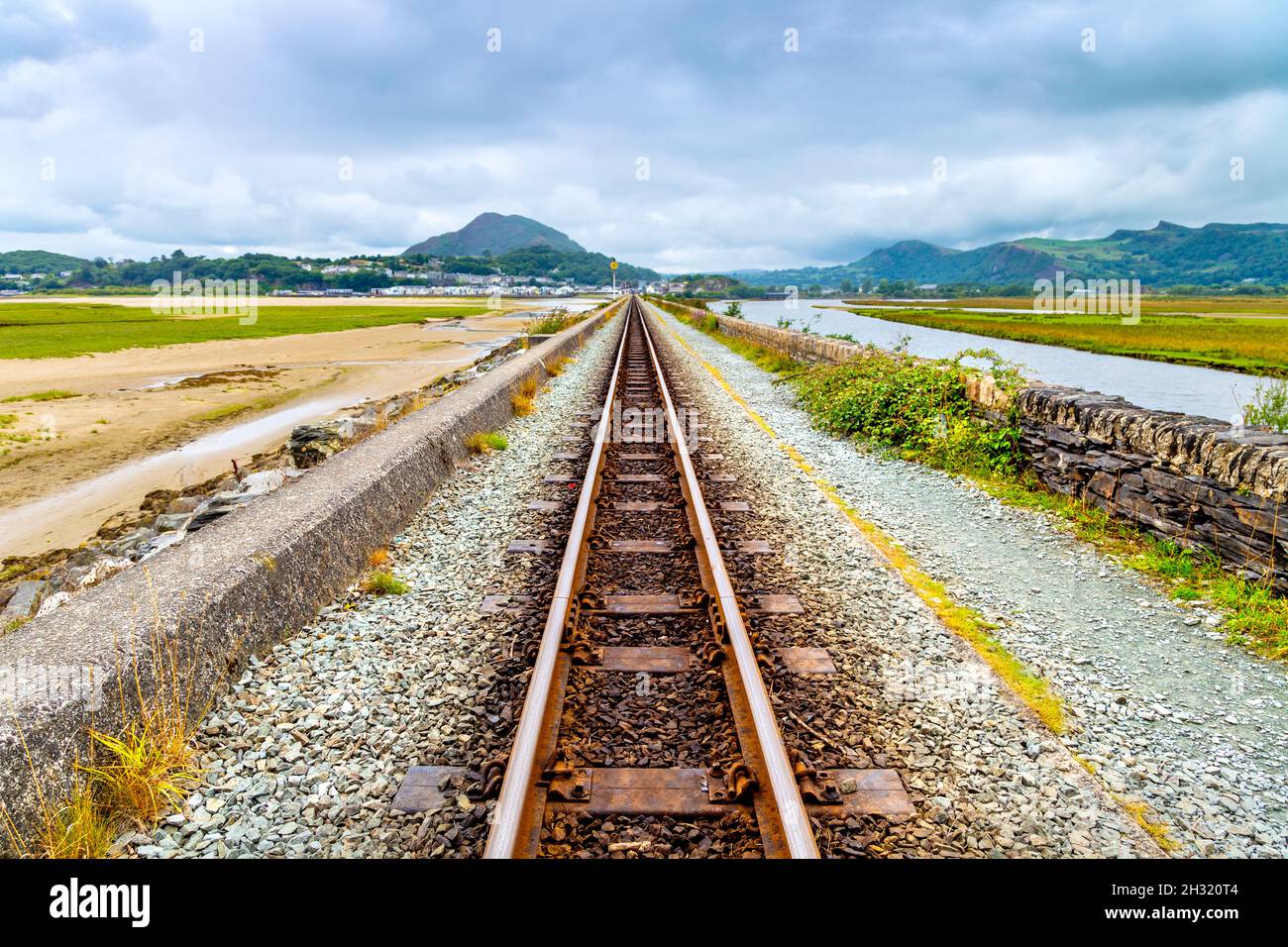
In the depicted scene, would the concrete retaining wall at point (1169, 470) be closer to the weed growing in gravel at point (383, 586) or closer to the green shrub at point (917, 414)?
the green shrub at point (917, 414)

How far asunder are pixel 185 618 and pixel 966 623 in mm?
4030

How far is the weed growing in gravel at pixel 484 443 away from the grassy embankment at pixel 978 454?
464 centimetres

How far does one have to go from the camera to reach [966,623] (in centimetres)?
404

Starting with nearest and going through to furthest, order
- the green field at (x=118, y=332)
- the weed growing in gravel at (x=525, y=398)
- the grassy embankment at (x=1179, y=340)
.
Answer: the weed growing in gravel at (x=525, y=398), the green field at (x=118, y=332), the grassy embankment at (x=1179, y=340)

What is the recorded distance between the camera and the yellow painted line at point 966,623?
3240mm

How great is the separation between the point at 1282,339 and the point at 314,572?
52.4 metres

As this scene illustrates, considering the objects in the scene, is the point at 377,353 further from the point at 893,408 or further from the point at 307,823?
the point at 307,823

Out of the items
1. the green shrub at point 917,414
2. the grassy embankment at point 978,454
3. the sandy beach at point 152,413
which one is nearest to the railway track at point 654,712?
the grassy embankment at point 978,454

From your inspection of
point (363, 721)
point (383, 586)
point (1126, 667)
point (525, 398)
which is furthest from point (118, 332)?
point (1126, 667)

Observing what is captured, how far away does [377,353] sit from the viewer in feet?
94.0

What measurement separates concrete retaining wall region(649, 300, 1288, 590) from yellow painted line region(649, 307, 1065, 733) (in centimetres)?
183

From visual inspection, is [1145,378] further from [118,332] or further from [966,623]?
[118,332]
